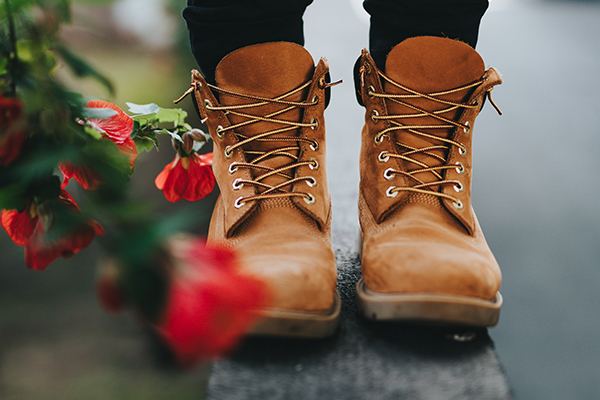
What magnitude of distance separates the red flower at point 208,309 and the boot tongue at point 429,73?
1.59 feet

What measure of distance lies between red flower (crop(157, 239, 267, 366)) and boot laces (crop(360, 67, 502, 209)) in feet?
1.46

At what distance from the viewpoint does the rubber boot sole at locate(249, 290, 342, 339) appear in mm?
443

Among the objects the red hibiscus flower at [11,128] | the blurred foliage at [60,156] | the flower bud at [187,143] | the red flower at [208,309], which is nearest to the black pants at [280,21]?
the flower bud at [187,143]

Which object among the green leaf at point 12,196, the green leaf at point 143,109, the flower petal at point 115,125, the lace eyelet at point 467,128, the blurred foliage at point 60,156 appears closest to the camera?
the blurred foliage at point 60,156

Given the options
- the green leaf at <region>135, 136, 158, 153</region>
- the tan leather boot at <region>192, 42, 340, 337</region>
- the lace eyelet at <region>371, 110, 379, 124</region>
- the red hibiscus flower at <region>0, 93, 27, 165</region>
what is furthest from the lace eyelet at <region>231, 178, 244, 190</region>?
the red hibiscus flower at <region>0, 93, 27, 165</region>

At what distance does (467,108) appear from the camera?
2.00 feet

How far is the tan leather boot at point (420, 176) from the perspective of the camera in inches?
19.3

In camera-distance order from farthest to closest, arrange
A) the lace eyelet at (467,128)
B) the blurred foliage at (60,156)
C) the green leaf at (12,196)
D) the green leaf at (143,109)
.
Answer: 1. the lace eyelet at (467,128)
2. the green leaf at (143,109)
3. the green leaf at (12,196)
4. the blurred foliage at (60,156)

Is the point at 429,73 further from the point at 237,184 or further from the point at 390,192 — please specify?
the point at 237,184

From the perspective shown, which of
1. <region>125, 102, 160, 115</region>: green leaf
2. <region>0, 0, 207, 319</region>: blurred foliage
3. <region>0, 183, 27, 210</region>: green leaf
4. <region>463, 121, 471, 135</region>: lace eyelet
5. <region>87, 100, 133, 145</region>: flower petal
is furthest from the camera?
<region>463, 121, 471, 135</region>: lace eyelet

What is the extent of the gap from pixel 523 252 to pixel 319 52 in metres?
1.53

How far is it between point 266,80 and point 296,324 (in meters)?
0.35

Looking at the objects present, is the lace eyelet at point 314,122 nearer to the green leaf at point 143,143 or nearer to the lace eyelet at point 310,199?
the lace eyelet at point 310,199

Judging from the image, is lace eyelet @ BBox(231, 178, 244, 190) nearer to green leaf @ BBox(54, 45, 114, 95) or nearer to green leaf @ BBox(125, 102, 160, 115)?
green leaf @ BBox(125, 102, 160, 115)
